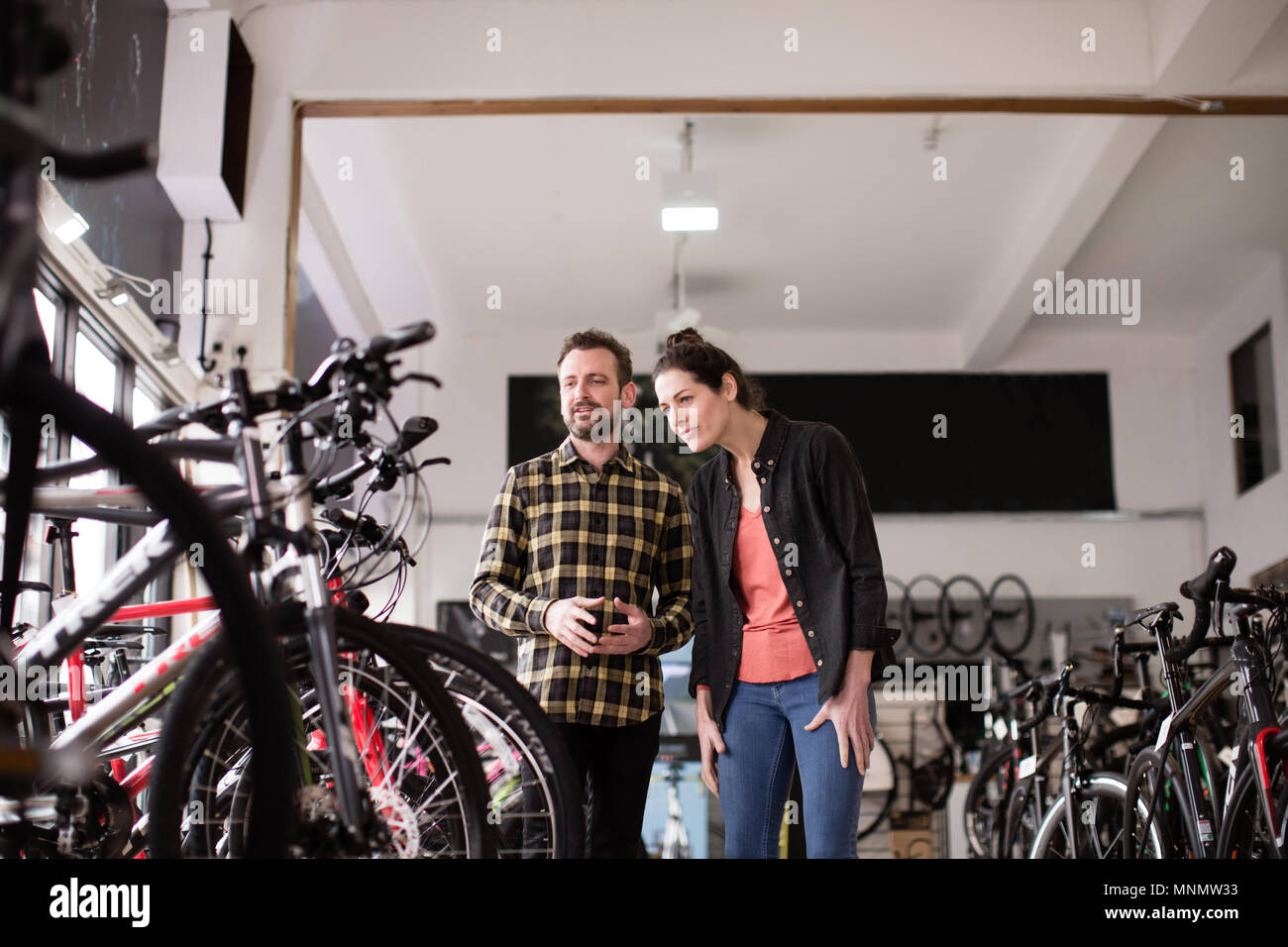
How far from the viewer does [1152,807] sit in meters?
3.32

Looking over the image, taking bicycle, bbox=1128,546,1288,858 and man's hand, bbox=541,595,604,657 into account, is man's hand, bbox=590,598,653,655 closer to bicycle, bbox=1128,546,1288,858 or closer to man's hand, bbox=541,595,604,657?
man's hand, bbox=541,595,604,657

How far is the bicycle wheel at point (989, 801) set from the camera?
552cm

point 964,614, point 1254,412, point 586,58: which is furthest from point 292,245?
point 1254,412

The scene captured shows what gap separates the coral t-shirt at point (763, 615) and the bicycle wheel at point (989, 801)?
3.21 m

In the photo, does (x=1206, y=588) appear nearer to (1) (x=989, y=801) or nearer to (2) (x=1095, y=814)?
(2) (x=1095, y=814)

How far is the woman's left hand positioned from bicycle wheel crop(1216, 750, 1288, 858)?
3.11 feet

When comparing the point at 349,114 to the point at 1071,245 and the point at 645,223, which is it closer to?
the point at 645,223

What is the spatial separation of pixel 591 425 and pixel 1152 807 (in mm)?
1892

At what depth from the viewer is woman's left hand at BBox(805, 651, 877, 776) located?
2.42 meters

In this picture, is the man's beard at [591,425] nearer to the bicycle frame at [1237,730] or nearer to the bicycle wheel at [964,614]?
the bicycle frame at [1237,730]

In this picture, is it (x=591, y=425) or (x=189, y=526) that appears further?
(x=591, y=425)
